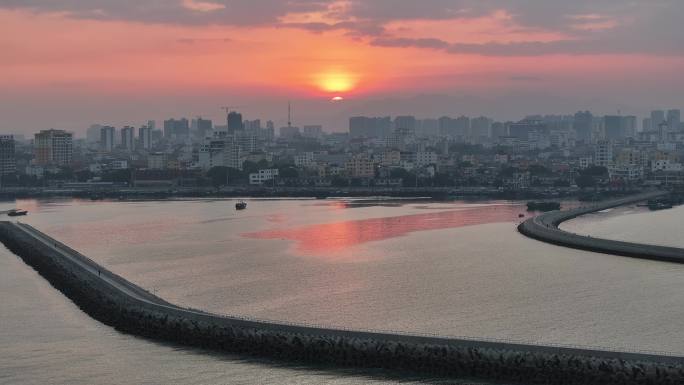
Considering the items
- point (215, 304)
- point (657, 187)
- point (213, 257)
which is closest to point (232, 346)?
point (215, 304)

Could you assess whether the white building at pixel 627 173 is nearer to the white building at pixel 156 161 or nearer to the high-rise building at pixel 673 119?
the white building at pixel 156 161

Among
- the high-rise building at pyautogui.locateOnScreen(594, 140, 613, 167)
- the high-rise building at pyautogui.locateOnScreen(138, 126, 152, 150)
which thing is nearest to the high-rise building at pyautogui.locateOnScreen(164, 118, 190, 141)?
the high-rise building at pyautogui.locateOnScreen(138, 126, 152, 150)

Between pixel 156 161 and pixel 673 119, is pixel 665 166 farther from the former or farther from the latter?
pixel 673 119

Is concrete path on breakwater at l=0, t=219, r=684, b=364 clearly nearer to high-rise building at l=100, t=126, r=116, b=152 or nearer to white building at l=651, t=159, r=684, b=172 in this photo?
white building at l=651, t=159, r=684, b=172

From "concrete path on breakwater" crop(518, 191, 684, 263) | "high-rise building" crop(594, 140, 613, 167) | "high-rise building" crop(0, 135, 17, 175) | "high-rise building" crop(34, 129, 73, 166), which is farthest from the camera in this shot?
"high-rise building" crop(34, 129, 73, 166)

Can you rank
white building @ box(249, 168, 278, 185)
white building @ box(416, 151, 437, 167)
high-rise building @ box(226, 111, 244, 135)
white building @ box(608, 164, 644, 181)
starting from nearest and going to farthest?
white building @ box(608, 164, 644, 181) < white building @ box(249, 168, 278, 185) < white building @ box(416, 151, 437, 167) < high-rise building @ box(226, 111, 244, 135)

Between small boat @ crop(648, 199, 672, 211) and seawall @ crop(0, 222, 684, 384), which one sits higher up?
seawall @ crop(0, 222, 684, 384)

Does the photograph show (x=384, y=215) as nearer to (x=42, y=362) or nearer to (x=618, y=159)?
(x=42, y=362)
